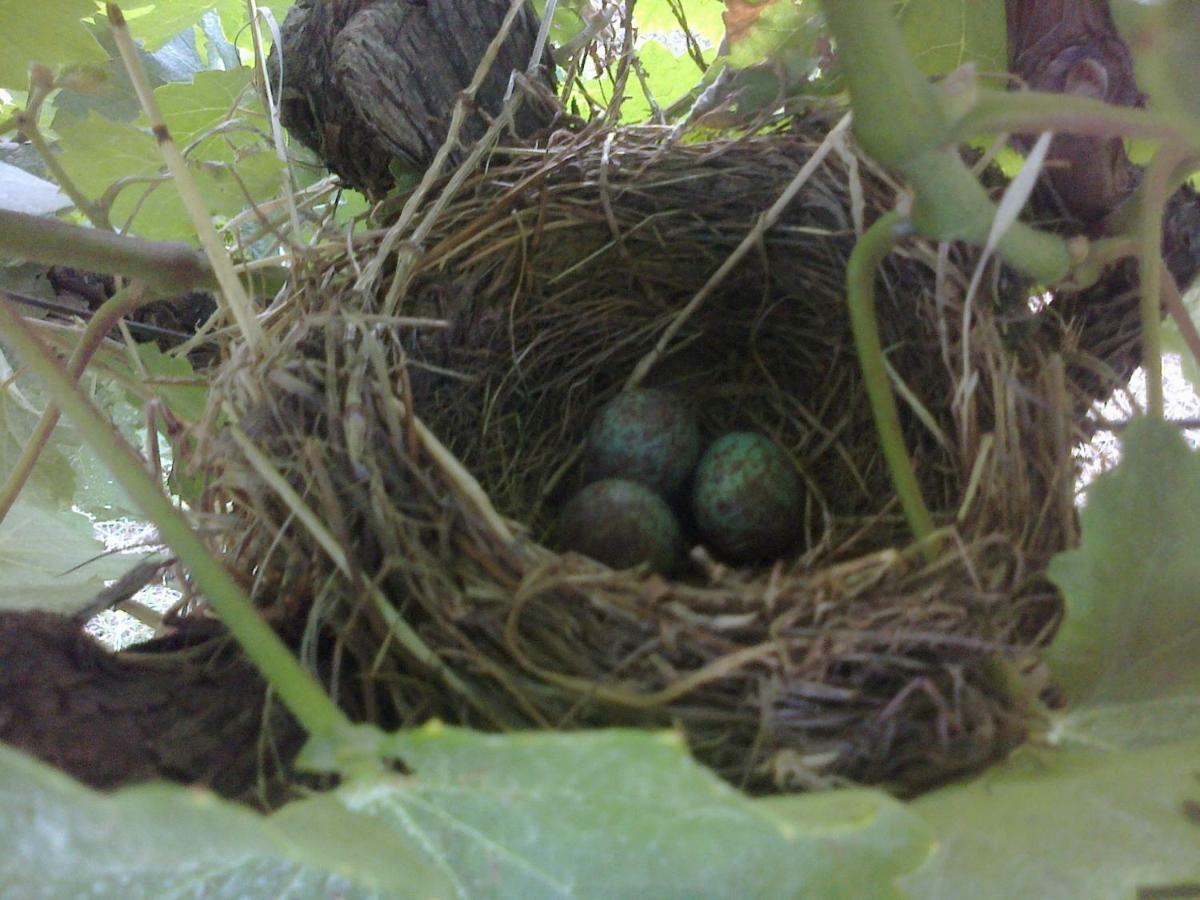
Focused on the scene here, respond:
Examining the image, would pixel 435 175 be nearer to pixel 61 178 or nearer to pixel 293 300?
pixel 293 300

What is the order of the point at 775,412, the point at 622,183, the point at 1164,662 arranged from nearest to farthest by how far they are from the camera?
the point at 1164,662, the point at 622,183, the point at 775,412

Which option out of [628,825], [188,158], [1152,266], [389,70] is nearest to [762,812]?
[628,825]

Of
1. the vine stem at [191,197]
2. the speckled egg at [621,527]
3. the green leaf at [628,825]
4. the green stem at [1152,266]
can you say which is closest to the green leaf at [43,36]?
the vine stem at [191,197]

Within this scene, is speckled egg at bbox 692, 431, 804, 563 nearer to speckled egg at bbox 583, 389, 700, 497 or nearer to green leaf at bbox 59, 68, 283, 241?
speckled egg at bbox 583, 389, 700, 497

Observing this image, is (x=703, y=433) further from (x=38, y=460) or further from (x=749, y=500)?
(x=38, y=460)

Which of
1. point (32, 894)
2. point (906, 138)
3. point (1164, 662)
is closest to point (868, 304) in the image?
point (906, 138)
